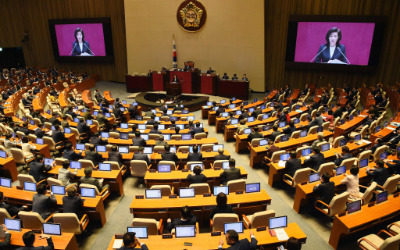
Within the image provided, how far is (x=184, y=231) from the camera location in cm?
457

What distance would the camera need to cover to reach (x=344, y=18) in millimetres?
15797

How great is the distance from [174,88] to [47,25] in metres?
15.0

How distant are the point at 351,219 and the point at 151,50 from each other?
710 inches

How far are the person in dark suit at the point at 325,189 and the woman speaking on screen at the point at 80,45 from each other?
69.5ft

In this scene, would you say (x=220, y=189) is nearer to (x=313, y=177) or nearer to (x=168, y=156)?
(x=168, y=156)

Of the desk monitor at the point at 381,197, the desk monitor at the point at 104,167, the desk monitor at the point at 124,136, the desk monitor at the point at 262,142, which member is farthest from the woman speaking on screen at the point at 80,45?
the desk monitor at the point at 381,197

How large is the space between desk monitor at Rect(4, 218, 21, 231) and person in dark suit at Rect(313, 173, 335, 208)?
5668mm

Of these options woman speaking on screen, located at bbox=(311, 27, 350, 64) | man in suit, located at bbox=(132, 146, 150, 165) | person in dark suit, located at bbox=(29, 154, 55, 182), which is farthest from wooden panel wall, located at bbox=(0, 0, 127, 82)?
person in dark suit, located at bbox=(29, 154, 55, 182)

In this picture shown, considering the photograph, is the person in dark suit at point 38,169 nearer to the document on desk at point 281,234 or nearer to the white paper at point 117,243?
the white paper at point 117,243

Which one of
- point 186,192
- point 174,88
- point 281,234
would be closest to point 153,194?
point 186,192

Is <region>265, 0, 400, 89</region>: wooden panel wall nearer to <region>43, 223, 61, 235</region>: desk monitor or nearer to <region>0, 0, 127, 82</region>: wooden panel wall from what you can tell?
<region>0, 0, 127, 82</region>: wooden panel wall

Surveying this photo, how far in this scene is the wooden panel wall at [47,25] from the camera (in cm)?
2141

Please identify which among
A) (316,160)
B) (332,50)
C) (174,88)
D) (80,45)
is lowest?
(316,160)

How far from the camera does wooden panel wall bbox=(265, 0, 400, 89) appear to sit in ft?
50.9
